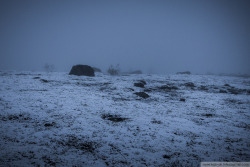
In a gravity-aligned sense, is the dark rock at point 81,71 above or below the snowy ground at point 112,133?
above

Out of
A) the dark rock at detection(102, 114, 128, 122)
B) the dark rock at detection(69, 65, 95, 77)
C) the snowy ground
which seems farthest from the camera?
the dark rock at detection(69, 65, 95, 77)

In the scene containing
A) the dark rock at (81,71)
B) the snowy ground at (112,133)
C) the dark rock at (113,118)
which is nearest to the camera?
the snowy ground at (112,133)

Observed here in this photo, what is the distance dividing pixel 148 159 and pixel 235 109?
12942 mm

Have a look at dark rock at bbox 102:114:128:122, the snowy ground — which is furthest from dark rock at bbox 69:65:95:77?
dark rock at bbox 102:114:128:122

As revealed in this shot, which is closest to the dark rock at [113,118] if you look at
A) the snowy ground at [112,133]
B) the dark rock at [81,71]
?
the snowy ground at [112,133]

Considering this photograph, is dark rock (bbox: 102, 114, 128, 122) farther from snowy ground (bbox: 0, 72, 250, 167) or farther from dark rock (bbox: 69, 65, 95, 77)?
dark rock (bbox: 69, 65, 95, 77)

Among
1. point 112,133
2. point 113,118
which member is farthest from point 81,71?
point 112,133

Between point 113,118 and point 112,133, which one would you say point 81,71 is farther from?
point 112,133

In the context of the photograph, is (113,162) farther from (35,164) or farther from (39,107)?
(39,107)

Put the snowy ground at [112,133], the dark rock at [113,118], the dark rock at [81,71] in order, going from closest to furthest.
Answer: the snowy ground at [112,133] → the dark rock at [113,118] → the dark rock at [81,71]

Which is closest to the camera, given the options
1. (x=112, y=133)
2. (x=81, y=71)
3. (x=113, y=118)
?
(x=112, y=133)

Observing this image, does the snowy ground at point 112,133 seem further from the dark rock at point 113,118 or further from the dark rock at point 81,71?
the dark rock at point 81,71

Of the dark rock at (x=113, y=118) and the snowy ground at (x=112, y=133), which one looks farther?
the dark rock at (x=113, y=118)

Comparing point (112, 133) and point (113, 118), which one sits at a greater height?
point (113, 118)
